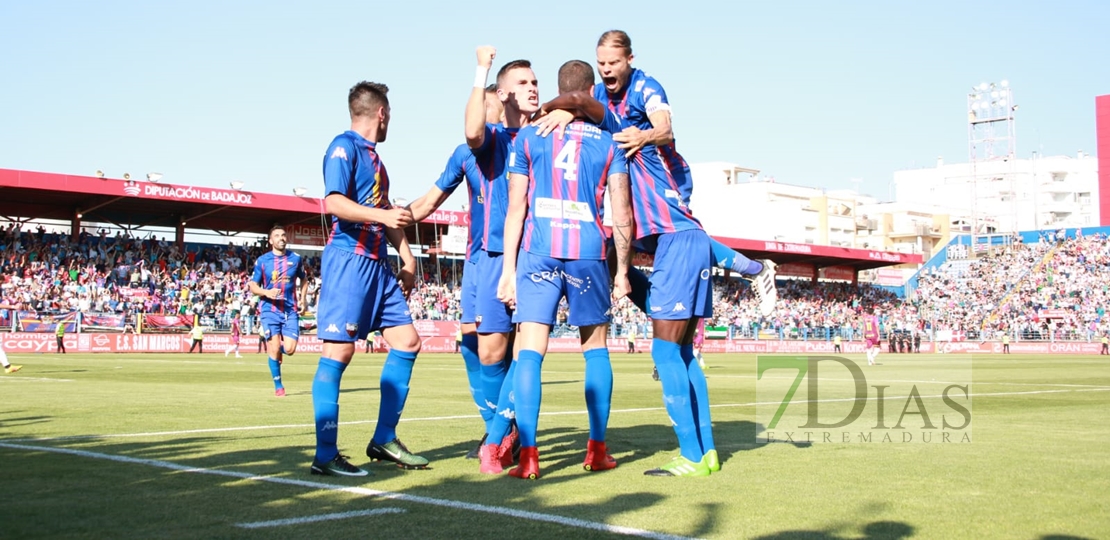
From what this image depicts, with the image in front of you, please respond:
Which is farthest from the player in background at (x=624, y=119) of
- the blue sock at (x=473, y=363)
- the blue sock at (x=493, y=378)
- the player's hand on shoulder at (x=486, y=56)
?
the blue sock at (x=473, y=363)

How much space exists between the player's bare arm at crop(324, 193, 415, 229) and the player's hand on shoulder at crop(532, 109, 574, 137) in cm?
91

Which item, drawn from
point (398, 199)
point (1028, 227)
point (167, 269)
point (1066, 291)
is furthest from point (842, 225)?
point (167, 269)

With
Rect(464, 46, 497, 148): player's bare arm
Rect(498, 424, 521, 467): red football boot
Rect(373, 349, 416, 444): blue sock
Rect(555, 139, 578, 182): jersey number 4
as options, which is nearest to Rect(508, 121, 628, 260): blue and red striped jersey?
Rect(555, 139, 578, 182): jersey number 4

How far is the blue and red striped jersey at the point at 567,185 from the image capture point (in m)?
5.64

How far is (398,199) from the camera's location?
45.4 metres

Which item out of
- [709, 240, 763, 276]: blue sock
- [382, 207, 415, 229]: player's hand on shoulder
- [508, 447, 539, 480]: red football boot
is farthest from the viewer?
[709, 240, 763, 276]: blue sock

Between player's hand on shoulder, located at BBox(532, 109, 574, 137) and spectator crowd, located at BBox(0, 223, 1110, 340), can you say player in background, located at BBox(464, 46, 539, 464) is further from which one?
spectator crowd, located at BBox(0, 223, 1110, 340)

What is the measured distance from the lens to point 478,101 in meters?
5.87

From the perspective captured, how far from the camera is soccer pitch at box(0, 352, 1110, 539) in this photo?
3.87 m

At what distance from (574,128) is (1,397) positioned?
8385 millimetres

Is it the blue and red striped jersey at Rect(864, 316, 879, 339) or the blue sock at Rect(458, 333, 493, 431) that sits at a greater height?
the blue sock at Rect(458, 333, 493, 431)

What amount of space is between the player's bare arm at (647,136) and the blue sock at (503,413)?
1444mm

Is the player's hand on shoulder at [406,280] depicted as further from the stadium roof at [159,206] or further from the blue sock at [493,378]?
the stadium roof at [159,206]

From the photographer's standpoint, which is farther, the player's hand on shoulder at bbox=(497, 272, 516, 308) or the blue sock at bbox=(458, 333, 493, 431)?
the blue sock at bbox=(458, 333, 493, 431)
